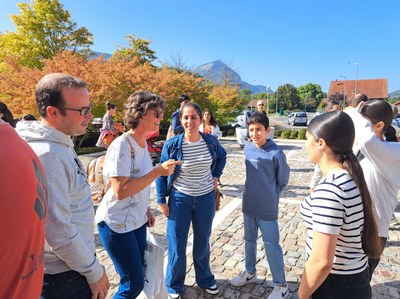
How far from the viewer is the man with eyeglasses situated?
1.30 metres

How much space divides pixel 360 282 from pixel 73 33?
23236 millimetres

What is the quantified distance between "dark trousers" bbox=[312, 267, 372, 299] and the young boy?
120cm

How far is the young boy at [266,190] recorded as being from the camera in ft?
9.19

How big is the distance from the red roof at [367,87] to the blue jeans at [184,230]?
194 ft

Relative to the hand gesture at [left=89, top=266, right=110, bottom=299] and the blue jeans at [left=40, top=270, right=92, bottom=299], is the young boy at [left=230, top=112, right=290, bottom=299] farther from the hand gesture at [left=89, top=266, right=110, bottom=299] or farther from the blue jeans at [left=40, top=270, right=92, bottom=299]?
the blue jeans at [left=40, top=270, right=92, bottom=299]

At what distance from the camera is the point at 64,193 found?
→ 1.32 m

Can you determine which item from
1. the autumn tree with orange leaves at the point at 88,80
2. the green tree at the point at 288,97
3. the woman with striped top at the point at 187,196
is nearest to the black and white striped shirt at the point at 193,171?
the woman with striped top at the point at 187,196

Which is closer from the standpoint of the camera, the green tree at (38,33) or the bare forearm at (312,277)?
the bare forearm at (312,277)

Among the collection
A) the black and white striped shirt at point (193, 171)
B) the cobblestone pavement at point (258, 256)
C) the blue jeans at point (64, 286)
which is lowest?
the cobblestone pavement at point (258, 256)

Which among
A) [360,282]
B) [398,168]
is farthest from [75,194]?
[398,168]

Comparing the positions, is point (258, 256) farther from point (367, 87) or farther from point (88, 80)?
point (367, 87)

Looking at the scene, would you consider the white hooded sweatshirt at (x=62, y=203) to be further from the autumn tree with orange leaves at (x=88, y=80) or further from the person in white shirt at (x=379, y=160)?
the autumn tree with orange leaves at (x=88, y=80)

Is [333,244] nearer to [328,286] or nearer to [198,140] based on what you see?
[328,286]

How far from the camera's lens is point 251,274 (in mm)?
3131
